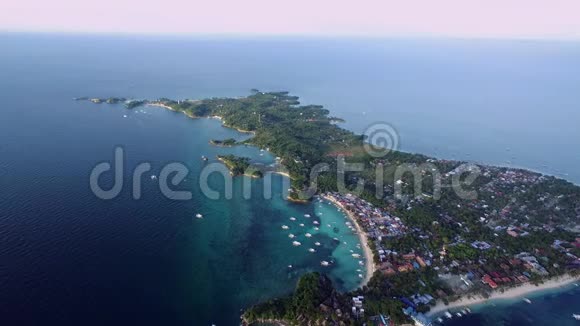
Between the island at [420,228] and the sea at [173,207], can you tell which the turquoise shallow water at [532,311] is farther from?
the island at [420,228]

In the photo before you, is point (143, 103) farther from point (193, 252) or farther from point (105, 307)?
point (105, 307)

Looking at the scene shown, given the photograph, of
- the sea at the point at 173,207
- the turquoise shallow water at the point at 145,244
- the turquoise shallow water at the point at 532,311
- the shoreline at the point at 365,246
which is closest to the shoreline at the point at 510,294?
the turquoise shallow water at the point at 532,311

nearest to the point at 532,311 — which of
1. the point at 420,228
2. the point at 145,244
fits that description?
the point at 420,228

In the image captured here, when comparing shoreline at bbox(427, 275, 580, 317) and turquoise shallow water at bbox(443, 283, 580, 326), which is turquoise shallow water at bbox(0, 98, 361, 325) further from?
turquoise shallow water at bbox(443, 283, 580, 326)

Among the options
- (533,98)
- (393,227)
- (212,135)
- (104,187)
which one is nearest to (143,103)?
(212,135)

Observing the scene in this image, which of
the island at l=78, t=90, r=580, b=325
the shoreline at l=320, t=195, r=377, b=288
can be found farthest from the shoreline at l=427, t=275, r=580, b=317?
the shoreline at l=320, t=195, r=377, b=288
